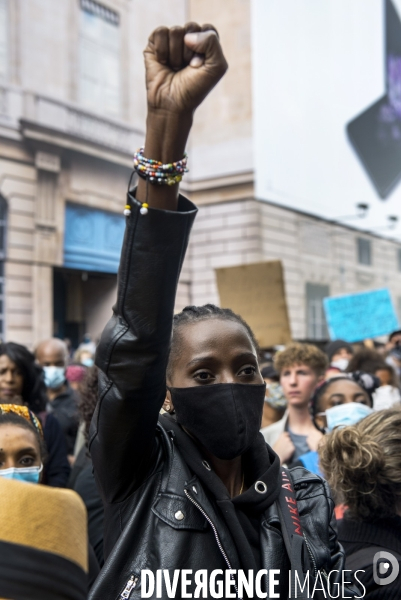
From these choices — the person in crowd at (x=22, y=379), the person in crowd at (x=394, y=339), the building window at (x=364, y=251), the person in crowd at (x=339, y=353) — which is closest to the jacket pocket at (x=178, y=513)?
the person in crowd at (x=22, y=379)

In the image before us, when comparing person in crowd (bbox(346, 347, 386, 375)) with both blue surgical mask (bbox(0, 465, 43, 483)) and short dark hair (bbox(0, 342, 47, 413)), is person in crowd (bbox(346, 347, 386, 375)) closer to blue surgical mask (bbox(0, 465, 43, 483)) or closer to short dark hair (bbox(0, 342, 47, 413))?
short dark hair (bbox(0, 342, 47, 413))

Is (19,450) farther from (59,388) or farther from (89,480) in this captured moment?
(59,388)

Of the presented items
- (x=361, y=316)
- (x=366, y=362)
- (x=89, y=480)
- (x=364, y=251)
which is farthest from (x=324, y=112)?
(x=89, y=480)

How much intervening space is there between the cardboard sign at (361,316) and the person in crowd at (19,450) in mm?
6204

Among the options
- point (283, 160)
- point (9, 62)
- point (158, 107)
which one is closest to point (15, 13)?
point (9, 62)

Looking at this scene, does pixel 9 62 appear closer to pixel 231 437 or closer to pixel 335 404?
pixel 335 404

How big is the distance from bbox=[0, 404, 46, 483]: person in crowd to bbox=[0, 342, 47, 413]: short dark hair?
1.28 meters

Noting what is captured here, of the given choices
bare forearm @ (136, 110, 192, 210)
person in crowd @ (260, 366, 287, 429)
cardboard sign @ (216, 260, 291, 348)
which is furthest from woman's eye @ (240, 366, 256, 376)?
cardboard sign @ (216, 260, 291, 348)

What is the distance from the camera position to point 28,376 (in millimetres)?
4070

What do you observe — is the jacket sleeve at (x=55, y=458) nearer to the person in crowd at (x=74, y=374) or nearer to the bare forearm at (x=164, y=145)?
the person in crowd at (x=74, y=374)

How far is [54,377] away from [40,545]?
4.71m

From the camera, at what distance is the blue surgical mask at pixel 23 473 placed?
247cm

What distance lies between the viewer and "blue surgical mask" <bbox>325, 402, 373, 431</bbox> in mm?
3543

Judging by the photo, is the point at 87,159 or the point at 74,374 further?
the point at 87,159
